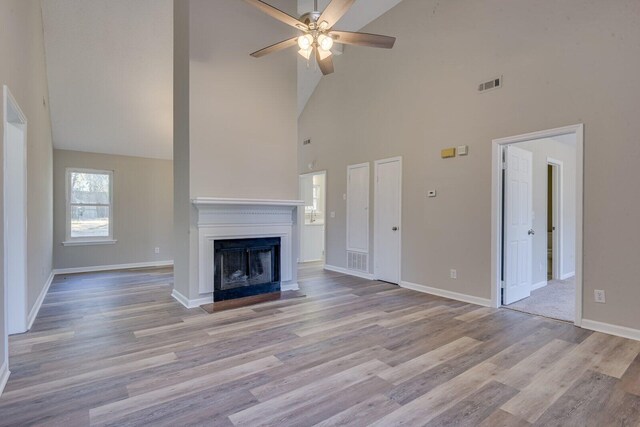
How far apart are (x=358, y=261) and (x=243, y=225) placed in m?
2.41

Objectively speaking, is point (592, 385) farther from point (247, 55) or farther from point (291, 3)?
point (291, 3)

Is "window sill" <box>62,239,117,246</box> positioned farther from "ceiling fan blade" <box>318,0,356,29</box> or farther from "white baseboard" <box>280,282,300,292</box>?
"ceiling fan blade" <box>318,0,356,29</box>

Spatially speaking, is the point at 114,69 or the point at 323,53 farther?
the point at 114,69

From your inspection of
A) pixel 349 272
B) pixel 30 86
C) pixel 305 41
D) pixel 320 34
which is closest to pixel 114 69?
pixel 30 86

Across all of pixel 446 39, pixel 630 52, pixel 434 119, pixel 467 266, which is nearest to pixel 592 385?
pixel 467 266

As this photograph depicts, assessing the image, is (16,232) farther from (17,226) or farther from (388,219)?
(388,219)

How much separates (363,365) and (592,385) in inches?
61.3

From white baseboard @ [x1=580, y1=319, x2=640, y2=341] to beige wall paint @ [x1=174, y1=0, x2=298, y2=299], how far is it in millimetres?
3759

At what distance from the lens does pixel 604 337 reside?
313 centimetres

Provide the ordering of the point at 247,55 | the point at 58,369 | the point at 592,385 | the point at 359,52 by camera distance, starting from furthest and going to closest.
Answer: the point at 359,52 → the point at 247,55 → the point at 58,369 → the point at 592,385

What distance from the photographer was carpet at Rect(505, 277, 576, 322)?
3.86 metres

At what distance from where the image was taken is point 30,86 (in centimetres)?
330

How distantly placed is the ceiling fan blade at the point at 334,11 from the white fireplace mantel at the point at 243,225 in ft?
7.42

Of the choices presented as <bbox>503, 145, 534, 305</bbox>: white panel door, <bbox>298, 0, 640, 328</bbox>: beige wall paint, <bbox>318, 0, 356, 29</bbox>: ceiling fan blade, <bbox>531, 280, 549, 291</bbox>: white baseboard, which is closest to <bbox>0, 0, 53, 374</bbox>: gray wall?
<bbox>318, 0, 356, 29</bbox>: ceiling fan blade
